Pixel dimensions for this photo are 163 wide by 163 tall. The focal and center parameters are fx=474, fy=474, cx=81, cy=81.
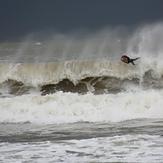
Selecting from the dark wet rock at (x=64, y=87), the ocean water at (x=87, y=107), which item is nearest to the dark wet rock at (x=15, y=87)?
the ocean water at (x=87, y=107)

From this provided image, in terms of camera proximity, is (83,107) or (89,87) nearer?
(83,107)

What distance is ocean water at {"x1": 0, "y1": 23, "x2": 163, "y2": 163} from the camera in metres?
8.81

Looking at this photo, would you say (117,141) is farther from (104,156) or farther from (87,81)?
(87,81)

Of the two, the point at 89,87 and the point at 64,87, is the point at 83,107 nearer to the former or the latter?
the point at 89,87

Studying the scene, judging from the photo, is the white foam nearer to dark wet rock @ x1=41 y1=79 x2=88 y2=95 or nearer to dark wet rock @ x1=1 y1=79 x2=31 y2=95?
dark wet rock @ x1=41 y1=79 x2=88 y2=95

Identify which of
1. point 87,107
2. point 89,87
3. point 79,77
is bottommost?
point 87,107

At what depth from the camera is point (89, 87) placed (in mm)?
18031

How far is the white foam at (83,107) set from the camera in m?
13.6

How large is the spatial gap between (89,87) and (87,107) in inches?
136

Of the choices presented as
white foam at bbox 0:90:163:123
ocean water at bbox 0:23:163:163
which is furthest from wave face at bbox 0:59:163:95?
white foam at bbox 0:90:163:123

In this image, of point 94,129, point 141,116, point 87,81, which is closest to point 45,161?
point 94,129

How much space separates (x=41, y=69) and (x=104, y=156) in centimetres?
1269

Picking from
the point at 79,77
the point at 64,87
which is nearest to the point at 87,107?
the point at 64,87

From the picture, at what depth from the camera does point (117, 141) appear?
9.45m
